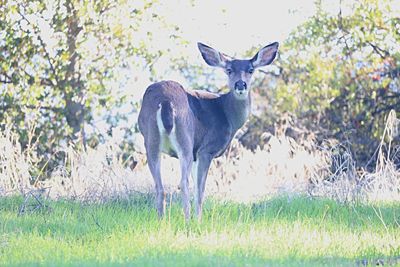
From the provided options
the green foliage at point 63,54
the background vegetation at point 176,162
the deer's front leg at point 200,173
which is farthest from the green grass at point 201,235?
the green foliage at point 63,54

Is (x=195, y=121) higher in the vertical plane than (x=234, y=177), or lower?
higher

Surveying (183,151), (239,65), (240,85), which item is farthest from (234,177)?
(183,151)

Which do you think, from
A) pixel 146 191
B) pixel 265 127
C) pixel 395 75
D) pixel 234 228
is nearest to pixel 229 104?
pixel 146 191

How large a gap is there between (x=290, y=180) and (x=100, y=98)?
5.11 metres

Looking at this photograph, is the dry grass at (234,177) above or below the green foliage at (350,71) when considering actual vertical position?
below

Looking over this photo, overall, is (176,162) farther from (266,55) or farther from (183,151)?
(183,151)

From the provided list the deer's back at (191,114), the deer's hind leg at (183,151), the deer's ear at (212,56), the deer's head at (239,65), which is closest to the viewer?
the deer's hind leg at (183,151)

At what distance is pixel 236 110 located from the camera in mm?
10695

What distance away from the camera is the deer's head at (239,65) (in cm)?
1049

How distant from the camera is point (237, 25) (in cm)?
2247

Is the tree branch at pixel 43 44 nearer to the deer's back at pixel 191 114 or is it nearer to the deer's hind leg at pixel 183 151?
the deer's back at pixel 191 114

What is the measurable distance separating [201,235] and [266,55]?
3930 mm

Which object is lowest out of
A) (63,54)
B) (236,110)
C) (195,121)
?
(195,121)

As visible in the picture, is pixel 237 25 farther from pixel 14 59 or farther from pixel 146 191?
pixel 146 191
